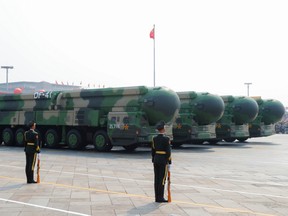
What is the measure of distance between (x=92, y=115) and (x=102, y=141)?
1442mm

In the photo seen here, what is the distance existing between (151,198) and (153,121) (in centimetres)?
1125

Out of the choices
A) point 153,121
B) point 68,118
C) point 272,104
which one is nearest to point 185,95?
point 153,121

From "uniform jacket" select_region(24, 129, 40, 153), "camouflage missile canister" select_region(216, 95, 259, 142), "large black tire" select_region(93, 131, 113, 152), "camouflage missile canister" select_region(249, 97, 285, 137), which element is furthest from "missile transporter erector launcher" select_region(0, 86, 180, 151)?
"camouflage missile canister" select_region(249, 97, 285, 137)

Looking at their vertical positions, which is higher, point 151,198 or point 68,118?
point 68,118

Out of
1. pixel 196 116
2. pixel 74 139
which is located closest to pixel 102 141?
pixel 74 139

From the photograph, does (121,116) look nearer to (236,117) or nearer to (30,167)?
(30,167)

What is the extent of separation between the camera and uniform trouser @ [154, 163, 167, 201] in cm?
852

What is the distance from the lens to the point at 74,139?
22297 millimetres

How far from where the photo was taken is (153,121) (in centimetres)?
2006

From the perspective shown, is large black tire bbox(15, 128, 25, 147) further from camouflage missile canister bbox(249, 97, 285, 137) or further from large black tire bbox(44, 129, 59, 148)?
A: camouflage missile canister bbox(249, 97, 285, 137)

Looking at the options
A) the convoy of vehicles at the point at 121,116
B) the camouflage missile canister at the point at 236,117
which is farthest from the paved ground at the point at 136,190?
the camouflage missile canister at the point at 236,117

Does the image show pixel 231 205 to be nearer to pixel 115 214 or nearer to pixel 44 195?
pixel 115 214

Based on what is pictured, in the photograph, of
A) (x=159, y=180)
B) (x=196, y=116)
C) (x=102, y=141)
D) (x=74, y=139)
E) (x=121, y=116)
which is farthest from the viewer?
(x=196, y=116)

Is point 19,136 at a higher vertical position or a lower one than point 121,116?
lower
